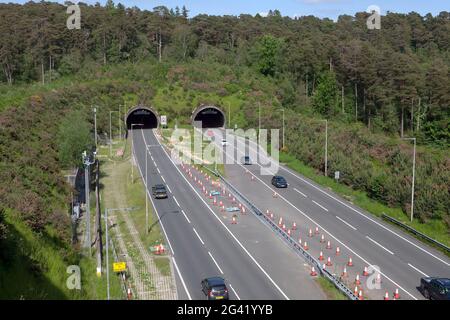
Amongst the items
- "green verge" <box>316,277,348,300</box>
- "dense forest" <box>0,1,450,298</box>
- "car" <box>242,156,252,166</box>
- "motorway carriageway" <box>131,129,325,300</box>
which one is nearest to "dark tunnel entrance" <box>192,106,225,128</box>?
"dense forest" <box>0,1,450,298</box>

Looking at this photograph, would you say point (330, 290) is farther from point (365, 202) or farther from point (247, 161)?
point (247, 161)

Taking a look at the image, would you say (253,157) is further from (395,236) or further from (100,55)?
(100,55)

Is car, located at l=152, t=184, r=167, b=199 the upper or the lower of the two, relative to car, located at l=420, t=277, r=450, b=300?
upper

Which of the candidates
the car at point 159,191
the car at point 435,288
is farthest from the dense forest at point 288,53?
the car at point 435,288

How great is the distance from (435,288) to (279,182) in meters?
30.3

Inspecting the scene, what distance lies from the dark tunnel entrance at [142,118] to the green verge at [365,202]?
40.4 meters

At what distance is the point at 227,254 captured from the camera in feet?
126

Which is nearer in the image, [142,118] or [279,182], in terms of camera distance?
[279,182]

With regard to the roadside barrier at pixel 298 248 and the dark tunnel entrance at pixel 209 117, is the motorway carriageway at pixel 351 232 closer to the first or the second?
the roadside barrier at pixel 298 248

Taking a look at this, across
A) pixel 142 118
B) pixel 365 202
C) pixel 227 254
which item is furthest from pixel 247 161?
pixel 142 118

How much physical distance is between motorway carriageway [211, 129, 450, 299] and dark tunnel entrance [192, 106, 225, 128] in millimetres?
41843

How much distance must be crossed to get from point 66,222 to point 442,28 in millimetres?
151172

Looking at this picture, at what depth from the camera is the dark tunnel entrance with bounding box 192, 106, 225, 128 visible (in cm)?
10631

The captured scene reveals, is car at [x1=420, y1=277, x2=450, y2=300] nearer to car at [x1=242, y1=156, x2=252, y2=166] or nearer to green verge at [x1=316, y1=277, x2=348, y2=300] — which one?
green verge at [x1=316, y1=277, x2=348, y2=300]
